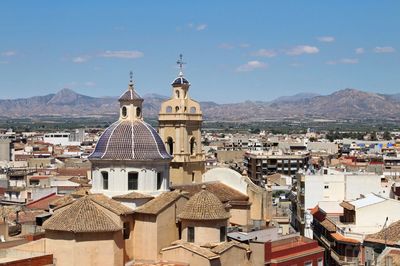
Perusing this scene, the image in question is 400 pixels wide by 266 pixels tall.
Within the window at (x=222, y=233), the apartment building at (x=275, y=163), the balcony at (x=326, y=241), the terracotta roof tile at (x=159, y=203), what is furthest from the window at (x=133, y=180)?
the apartment building at (x=275, y=163)

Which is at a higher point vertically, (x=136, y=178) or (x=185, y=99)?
(x=185, y=99)

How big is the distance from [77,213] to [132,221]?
10.5 feet

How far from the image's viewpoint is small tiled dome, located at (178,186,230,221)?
111ft

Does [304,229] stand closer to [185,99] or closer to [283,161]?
[185,99]

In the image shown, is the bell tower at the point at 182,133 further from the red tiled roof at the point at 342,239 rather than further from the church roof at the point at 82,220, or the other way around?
the church roof at the point at 82,220

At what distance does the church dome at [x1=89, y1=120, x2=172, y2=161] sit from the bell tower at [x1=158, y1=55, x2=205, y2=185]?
1004cm

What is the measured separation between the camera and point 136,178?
36.1 m

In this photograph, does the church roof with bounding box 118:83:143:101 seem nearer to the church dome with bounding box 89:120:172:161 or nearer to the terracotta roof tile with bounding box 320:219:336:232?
the church dome with bounding box 89:120:172:161

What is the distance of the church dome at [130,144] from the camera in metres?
36.1

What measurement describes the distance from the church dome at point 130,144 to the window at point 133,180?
720mm

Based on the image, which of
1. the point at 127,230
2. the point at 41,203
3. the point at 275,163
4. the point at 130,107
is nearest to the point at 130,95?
the point at 130,107

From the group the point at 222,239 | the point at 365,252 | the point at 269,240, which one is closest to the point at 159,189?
the point at 222,239

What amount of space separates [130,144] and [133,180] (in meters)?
1.58

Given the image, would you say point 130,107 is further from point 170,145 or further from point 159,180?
point 170,145
